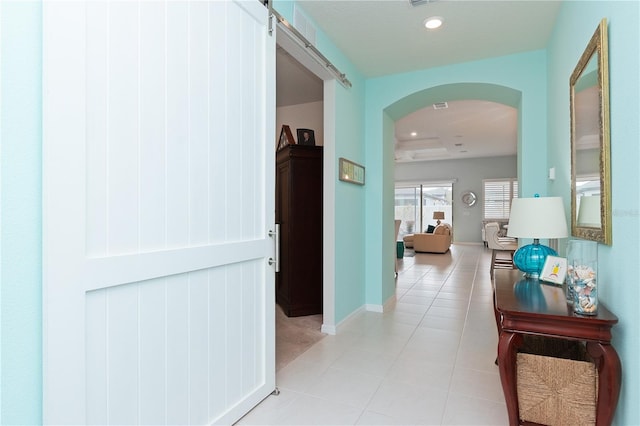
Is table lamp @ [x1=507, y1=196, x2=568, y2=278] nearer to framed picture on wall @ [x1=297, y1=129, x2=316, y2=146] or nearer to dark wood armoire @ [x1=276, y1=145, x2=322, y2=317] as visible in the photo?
dark wood armoire @ [x1=276, y1=145, x2=322, y2=317]

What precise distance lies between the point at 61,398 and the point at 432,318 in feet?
10.8

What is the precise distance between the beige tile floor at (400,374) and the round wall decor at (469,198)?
782 centimetres

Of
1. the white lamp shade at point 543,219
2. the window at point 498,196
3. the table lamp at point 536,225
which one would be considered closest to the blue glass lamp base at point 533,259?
the table lamp at point 536,225

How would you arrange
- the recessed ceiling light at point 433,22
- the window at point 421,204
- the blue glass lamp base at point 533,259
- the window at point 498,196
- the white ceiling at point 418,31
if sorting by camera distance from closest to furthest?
the blue glass lamp base at point 533,259 < the white ceiling at point 418,31 < the recessed ceiling light at point 433,22 < the window at point 498,196 < the window at point 421,204

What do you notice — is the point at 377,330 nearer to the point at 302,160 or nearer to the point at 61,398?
the point at 302,160

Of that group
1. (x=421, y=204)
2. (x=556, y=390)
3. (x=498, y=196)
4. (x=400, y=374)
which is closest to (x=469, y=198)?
(x=498, y=196)

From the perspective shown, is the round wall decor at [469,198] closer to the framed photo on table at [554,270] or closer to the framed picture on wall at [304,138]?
the framed picture on wall at [304,138]

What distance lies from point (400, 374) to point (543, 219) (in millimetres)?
1378

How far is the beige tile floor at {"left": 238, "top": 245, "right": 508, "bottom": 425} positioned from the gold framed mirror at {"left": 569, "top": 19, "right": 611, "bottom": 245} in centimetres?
116

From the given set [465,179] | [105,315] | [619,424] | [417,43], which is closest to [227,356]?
[105,315]

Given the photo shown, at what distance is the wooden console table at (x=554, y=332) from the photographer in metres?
1.39

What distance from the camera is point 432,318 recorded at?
12.0 feet

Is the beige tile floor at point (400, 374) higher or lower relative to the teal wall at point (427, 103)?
lower

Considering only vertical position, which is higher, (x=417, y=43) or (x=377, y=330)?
(x=417, y=43)
